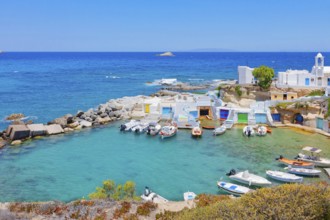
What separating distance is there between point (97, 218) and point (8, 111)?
49831 mm

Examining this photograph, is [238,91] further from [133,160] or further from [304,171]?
[304,171]

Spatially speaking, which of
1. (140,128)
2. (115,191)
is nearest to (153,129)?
(140,128)

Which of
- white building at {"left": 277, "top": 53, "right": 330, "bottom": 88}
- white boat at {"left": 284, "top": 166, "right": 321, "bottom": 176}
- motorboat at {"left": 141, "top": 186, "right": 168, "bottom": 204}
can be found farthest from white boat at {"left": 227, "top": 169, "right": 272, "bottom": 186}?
white building at {"left": 277, "top": 53, "right": 330, "bottom": 88}

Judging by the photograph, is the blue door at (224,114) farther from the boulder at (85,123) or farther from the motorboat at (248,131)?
the boulder at (85,123)

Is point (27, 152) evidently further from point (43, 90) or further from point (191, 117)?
point (43, 90)

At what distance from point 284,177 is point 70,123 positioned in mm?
30947

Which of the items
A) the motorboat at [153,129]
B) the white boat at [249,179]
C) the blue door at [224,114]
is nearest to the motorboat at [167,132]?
the motorboat at [153,129]

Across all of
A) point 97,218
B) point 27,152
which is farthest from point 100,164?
point 97,218

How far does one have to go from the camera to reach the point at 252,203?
42.8 ft

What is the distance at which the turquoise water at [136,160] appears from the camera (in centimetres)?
2825

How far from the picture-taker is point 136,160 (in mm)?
34625

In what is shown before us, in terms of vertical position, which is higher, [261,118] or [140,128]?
[261,118]

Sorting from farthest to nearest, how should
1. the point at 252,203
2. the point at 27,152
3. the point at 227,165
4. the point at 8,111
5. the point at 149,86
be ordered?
1. the point at 149,86
2. the point at 8,111
3. the point at 27,152
4. the point at 227,165
5. the point at 252,203

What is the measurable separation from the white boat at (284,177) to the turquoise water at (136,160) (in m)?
1.26
